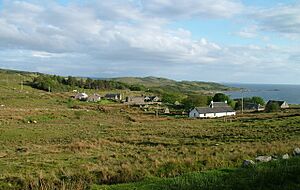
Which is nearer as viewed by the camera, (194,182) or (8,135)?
(194,182)

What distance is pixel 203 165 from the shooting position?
41.7 ft

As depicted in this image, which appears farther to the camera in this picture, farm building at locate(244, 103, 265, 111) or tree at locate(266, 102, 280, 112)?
farm building at locate(244, 103, 265, 111)

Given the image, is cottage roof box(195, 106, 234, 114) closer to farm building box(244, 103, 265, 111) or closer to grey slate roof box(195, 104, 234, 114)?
grey slate roof box(195, 104, 234, 114)

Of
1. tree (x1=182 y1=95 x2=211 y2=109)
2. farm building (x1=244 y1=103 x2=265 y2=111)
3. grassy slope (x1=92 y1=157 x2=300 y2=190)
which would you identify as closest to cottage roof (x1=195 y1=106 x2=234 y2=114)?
tree (x1=182 y1=95 x2=211 y2=109)

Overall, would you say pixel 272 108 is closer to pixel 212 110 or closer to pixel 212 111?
pixel 212 110

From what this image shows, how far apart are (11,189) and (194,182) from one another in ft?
19.1

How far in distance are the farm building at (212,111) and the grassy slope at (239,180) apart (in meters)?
78.9

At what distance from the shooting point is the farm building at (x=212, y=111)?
89.3 metres

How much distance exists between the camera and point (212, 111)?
9250 centimetres

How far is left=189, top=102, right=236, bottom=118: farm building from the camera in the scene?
89.3m

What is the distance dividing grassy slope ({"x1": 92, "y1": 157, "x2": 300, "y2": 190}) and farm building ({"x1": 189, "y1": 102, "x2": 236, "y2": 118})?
259 ft

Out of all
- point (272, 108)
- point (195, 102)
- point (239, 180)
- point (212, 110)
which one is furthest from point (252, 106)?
point (239, 180)

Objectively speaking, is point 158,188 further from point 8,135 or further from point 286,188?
point 8,135

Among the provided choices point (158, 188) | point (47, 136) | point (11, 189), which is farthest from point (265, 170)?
point (47, 136)
